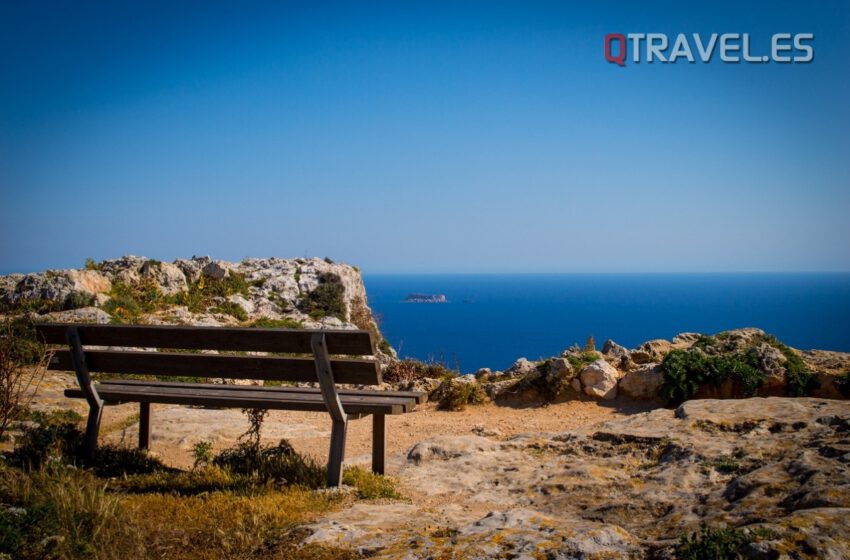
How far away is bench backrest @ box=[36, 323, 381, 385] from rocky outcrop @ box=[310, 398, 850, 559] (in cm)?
128

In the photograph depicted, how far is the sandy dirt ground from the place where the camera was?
8.82 metres

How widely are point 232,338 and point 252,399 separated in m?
0.70

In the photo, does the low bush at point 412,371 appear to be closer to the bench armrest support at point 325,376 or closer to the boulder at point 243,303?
the boulder at point 243,303

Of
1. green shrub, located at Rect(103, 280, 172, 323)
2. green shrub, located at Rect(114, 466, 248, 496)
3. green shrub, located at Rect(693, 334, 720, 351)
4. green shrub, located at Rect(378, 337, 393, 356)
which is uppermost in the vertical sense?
green shrub, located at Rect(103, 280, 172, 323)

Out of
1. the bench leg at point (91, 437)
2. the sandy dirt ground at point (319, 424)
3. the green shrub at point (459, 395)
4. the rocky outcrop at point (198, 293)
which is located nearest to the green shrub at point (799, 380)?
the sandy dirt ground at point (319, 424)

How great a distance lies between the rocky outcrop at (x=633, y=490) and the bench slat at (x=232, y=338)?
137 cm

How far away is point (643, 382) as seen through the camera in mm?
11281

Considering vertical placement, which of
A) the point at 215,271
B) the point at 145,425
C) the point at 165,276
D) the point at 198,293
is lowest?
the point at 145,425

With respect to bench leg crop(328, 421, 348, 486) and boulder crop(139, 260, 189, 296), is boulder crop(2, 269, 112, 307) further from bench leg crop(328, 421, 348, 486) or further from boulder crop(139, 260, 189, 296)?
bench leg crop(328, 421, 348, 486)

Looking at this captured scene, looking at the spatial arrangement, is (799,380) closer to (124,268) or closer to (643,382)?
(643,382)

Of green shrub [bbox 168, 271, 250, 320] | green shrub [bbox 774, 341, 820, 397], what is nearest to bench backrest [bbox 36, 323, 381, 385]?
green shrub [bbox 774, 341, 820, 397]

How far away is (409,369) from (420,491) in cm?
962

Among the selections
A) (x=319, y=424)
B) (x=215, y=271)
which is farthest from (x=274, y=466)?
(x=215, y=271)

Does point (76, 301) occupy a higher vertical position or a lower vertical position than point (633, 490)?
higher
